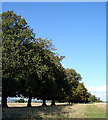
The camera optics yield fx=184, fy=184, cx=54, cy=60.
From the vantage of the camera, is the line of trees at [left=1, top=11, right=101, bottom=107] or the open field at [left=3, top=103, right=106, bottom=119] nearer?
the open field at [left=3, top=103, right=106, bottom=119]

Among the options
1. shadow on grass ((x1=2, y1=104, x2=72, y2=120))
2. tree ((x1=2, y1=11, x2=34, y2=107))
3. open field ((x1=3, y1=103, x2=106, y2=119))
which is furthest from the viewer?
tree ((x1=2, y1=11, x2=34, y2=107))

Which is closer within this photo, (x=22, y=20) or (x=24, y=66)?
(x=24, y=66)

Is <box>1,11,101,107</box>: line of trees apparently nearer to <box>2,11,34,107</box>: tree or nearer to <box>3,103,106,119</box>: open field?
<box>2,11,34,107</box>: tree

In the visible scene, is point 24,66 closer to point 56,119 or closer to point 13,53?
point 13,53

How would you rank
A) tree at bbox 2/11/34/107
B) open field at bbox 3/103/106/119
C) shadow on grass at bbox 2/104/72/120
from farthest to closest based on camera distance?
tree at bbox 2/11/34/107
open field at bbox 3/103/106/119
shadow on grass at bbox 2/104/72/120

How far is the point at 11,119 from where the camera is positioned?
19.6 metres

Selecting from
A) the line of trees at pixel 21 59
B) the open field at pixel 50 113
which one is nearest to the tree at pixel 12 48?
the line of trees at pixel 21 59

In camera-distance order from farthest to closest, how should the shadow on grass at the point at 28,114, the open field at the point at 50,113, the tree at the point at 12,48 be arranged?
the tree at the point at 12,48 → the open field at the point at 50,113 → the shadow on grass at the point at 28,114

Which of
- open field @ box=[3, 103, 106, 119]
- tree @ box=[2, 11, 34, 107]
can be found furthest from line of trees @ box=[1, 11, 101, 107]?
open field @ box=[3, 103, 106, 119]

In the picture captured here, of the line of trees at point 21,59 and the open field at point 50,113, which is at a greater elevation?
the line of trees at point 21,59

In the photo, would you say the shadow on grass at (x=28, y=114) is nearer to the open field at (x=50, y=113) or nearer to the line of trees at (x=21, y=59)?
the open field at (x=50, y=113)

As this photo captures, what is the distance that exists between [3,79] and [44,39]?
14.8 meters

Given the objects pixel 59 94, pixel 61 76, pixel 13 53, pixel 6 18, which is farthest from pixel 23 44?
pixel 59 94

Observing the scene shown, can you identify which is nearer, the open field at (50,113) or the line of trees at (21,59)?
the open field at (50,113)
